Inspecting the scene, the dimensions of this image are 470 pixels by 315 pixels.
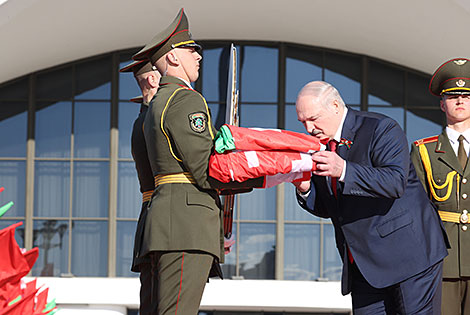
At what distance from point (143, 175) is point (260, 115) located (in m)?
8.99

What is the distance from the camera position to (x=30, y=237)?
12195mm

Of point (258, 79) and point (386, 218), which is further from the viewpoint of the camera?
point (258, 79)

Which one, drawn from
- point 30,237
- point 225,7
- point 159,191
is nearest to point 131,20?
point 225,7

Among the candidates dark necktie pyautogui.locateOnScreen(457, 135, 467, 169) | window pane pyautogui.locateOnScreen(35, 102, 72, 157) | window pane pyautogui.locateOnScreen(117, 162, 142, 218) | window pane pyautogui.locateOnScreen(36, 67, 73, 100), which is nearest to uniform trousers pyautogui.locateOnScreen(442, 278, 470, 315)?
dark necktie pyautogui.locateOnScreen(457, 135, 467, 169)

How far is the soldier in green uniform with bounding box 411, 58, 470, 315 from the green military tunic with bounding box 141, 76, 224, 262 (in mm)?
1490

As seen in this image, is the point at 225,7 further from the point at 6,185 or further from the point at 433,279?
the point at 433,279

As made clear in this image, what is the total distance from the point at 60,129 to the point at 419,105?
6239 mm

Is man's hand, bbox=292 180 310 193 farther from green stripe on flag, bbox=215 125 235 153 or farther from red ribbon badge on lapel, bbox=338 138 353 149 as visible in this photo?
green stripe on flag, bbox=215 125 235 153

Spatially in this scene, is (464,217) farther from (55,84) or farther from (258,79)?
(55,84)

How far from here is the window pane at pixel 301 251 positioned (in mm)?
12062

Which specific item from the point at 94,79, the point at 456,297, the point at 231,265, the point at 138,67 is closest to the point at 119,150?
the point at 94,79

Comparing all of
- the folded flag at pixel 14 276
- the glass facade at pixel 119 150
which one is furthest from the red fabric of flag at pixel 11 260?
the glass facade at pixel 119 150

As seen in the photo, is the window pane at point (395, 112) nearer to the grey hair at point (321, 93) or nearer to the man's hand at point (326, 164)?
the grey hair at point (321, 93)

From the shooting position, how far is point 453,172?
12.3 ft
